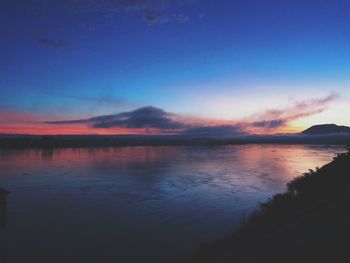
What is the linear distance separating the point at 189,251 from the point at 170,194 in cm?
1380

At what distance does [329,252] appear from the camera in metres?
5.28

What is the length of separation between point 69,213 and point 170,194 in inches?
375

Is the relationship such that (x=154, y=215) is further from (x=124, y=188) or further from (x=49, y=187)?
(x=49, y=187)

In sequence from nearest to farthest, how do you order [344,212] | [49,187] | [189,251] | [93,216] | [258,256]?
[258,256]
[344,212]
[189,251]
[93,216]
[49,187]

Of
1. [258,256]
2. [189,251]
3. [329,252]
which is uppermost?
[329,252]

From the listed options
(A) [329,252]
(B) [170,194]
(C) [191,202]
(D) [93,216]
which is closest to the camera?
(A) [329,252]

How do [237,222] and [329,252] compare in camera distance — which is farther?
[237,222]

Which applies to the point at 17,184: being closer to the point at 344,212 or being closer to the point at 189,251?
the point at 189,251

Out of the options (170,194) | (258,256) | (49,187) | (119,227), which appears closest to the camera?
(258,256)

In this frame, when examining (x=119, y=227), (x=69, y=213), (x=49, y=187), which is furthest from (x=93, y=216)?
(x=49, y=187)

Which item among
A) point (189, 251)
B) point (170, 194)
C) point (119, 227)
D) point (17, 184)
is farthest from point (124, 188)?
point (189, 251)

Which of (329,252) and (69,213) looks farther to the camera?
(69,213)

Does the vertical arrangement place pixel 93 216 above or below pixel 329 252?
below

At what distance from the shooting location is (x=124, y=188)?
3064 cm
